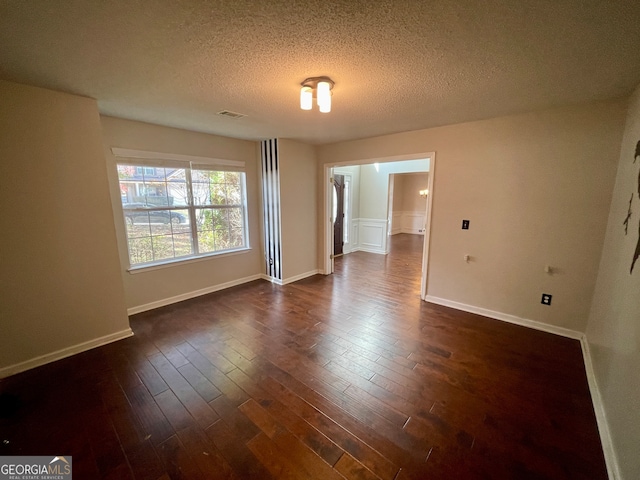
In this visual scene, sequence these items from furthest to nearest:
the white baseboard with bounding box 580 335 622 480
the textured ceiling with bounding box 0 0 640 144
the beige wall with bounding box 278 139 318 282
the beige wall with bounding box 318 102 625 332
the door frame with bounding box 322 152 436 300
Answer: the beige wall with bounding box 278 139 318 282 → the door frame with bounding box 322 152 436 300 → the beige wall with bounding box 318 102 625 332 → the white baseboard with bounding box 580 335 622 480 → the textured ceiling with bounding box 0 0 640 144

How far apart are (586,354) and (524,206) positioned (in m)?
1.50

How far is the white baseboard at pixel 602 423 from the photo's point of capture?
1.34m

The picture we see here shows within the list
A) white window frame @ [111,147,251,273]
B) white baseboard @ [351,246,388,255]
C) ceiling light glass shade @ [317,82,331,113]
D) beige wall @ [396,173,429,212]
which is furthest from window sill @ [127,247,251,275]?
beige wall @ [396,173,429,212]

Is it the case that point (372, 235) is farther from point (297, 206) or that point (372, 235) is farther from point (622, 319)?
point (622, 319)

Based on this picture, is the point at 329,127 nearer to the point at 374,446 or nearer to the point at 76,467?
the point at 374,446

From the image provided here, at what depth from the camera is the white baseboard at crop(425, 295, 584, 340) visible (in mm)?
2668

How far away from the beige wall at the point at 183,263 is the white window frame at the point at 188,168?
0.06 meters

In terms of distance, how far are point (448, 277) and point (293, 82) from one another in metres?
2.96

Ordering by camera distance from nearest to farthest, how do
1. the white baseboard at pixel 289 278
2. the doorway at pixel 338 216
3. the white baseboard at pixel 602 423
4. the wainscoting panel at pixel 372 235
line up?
the white baseboard at pixel 602 423 < the white baseboard at pixel 289 278 < the doorway at pixel 338 216 < the wainscoting panel at pixel 372 235

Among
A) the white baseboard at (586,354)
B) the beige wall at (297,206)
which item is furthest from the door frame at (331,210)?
the white baseboard at (586,354)

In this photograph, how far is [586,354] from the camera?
91.5 inches

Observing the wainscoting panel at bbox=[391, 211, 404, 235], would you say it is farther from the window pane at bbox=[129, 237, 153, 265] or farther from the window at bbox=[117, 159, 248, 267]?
the window pane at bbox=[129, 237, 153, 265]

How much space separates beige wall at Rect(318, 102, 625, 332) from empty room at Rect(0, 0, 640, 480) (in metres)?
0.02

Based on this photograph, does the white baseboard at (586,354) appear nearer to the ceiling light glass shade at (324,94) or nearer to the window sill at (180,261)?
the ceiling light glass shade at (324,94)
